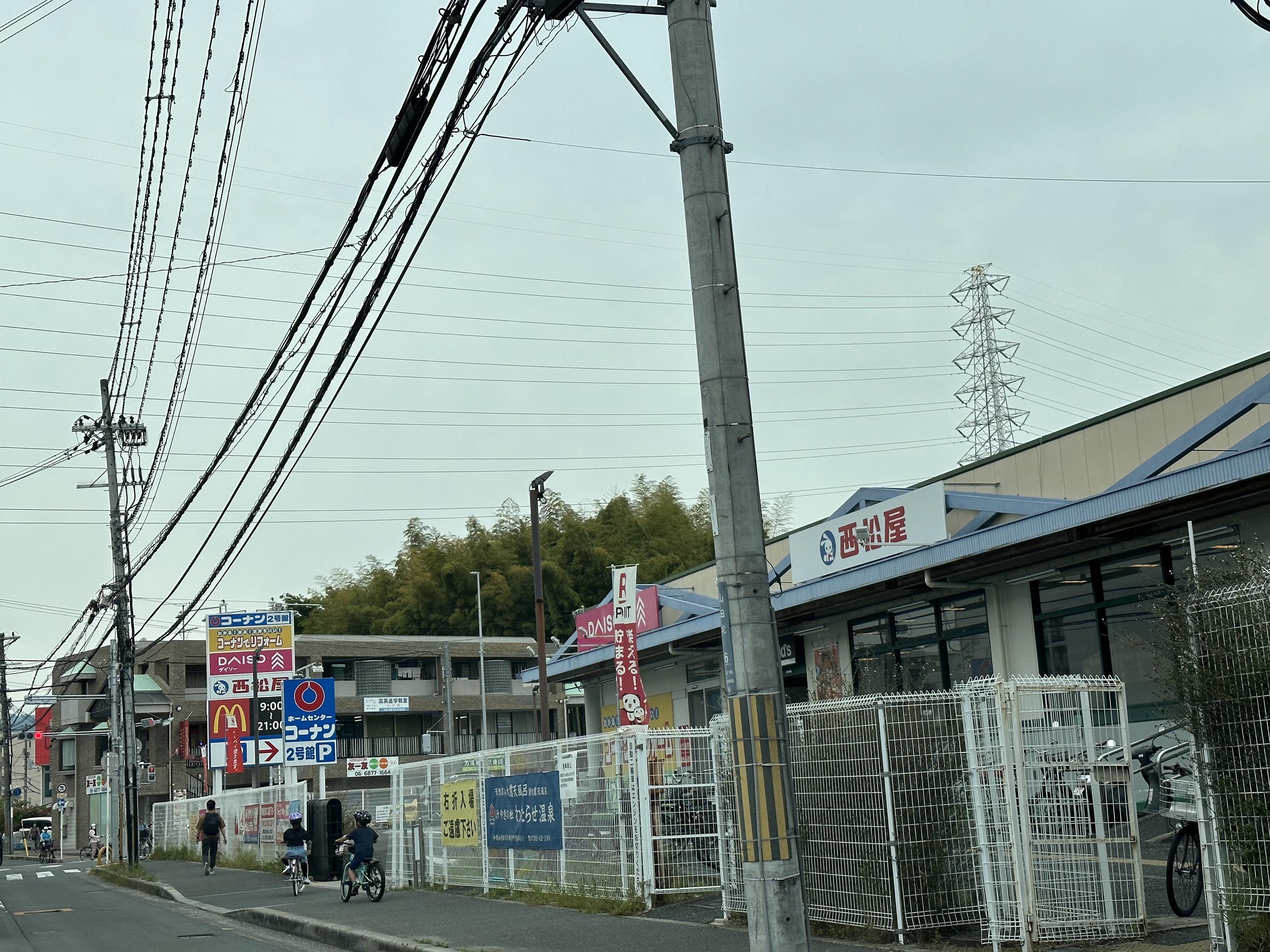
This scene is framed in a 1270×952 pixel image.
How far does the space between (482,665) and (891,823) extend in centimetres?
5521

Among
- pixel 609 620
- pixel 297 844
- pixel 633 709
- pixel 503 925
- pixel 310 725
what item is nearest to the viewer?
pixel 503 925

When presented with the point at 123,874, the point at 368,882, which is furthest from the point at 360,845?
the point at 123,874

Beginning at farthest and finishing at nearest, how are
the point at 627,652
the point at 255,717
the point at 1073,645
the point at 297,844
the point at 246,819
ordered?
the point at 246,819
the point at 255,717
the point at 627,652
the point at 297,844
the point at 1073,645

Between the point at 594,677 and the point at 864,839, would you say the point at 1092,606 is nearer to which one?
the point at 864,839

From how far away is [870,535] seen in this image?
1959cm

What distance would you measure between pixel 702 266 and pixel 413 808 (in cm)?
1465

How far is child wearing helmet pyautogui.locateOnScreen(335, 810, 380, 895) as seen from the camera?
18.8 m

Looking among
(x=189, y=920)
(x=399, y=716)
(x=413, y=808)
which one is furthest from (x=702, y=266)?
(x=399, y=716)

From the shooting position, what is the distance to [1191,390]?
15898mm

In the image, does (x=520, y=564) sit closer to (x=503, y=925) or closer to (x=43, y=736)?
(x=43, y=736)

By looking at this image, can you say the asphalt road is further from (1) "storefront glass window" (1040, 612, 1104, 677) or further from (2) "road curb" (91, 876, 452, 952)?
(1) "storefront glass window" (1040, 612, 1104, 677)

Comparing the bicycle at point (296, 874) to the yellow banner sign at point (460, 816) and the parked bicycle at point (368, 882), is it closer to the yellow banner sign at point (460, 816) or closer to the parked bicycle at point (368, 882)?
the parked bicycle at point (368, 882)

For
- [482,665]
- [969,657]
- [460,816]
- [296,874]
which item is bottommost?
[296,874]

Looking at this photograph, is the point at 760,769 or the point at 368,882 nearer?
the point at 760,769
